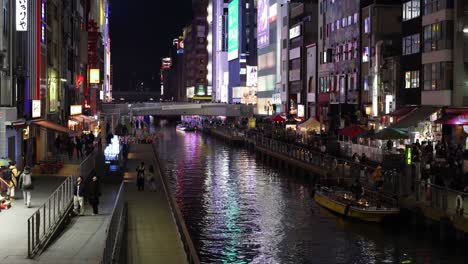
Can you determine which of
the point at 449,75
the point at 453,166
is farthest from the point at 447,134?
the point at 453,166

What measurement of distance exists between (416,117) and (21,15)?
1312 inches

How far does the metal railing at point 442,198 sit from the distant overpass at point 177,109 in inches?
4119

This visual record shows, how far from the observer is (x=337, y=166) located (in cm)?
5669

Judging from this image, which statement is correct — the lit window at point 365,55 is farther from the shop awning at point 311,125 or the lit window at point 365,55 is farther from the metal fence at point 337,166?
the metal fence at point 337,166

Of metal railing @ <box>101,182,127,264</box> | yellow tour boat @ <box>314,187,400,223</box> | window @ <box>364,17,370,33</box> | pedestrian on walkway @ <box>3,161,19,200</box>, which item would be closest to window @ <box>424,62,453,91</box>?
yellow tour boat @ <box>314,187,400,223</box>

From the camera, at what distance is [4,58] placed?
41.5 metres

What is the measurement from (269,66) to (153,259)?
126 m

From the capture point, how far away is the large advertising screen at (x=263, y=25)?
149875 millimetres

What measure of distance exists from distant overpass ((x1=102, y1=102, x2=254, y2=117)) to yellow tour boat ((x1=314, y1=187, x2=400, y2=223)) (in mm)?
97667

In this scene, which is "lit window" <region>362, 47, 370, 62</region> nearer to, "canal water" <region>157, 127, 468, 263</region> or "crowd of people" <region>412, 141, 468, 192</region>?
"canal water" <region>157, 127, 468, 263</region>

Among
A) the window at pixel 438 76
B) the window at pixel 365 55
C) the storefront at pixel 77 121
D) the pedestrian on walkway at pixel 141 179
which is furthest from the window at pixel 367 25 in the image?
the pedestrian on walkway at pixel 141 179

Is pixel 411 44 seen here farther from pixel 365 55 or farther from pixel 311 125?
pixel 311 125

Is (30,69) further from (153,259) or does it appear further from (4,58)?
(153,259)

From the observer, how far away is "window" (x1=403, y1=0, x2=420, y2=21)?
64875mm
